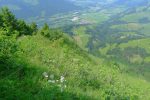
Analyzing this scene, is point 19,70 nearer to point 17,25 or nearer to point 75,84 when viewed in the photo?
point 75,84

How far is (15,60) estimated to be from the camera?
A: 10695 millimetres

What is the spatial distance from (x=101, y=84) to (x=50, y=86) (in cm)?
320

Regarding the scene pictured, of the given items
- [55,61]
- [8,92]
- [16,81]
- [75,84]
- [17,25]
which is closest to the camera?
[8,92]

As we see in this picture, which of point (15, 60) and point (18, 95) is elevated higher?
point (15, 60)

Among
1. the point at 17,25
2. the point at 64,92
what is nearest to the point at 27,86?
the point at 64,92

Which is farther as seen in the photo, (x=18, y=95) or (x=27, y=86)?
(x=27, y=86)

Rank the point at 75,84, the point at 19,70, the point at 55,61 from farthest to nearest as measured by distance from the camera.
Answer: the point at 55,61 → the point at 75,84 → the point at 19,70

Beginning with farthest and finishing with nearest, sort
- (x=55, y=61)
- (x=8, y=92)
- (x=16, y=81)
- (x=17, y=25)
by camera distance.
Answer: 1. (x=17, y=25)
2. (x=55, y=61)
3. (x=16, y=81)
4. (x=8, y=92)

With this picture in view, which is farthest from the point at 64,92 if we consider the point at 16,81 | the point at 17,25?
the point at 17,25

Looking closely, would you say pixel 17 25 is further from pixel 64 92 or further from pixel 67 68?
pixel 64 92

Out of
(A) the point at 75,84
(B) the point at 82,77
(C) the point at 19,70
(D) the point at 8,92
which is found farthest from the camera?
(B) the point at 82,77

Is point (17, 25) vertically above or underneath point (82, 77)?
above

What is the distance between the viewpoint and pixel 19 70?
1062 cm

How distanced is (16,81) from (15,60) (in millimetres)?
1263
